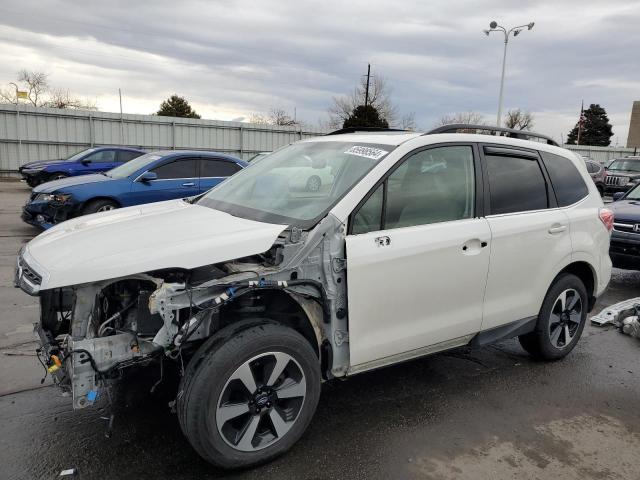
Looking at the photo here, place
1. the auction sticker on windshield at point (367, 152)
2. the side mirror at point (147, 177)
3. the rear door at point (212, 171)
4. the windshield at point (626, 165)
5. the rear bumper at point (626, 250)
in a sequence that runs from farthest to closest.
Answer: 1. the windshield at point (626, 165)
2. the rear door at point (212, 171)
3. the side mirror at point (147, 177)
4. the rear bumper at point (626, 250)
5. the auction sticker on windshield at point (367, 152)

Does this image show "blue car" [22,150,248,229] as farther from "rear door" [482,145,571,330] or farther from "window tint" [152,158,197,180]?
"rear door" [482,145,571,330]

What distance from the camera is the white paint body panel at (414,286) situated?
3.02 m

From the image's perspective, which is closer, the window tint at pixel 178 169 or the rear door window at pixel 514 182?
the rear door window at pixel 514 182

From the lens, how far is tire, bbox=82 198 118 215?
28.7 feet

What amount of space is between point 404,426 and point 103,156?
1465cm

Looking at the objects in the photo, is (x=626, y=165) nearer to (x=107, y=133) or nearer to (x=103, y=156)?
(x=103, y=156)

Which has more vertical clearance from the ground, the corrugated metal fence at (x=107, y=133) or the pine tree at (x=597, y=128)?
the pine tree at (x=597, y=128)

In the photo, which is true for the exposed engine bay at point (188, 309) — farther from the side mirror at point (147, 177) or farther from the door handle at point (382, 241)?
the side mirror at point (147, 177)

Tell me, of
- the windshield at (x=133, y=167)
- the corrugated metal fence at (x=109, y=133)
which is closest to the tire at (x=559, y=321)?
the windshield at (x=133, y=167)

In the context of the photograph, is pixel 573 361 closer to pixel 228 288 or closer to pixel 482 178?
pixel 482 178

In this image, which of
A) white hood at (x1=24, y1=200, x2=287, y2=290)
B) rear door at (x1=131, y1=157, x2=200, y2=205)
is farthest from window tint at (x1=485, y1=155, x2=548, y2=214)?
rear door at (x1=131, y1=157, x2=200, y2=205)

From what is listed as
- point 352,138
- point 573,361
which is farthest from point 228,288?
point 573,361

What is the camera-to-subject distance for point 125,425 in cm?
320

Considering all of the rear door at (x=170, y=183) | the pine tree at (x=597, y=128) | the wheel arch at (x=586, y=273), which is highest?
the pine tree at (x=597, y=128)
